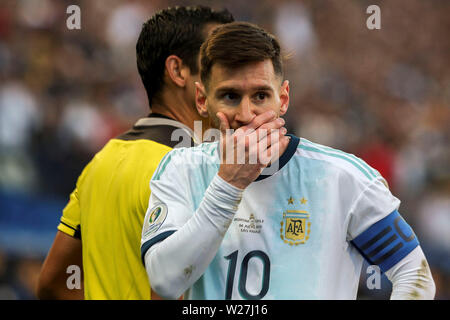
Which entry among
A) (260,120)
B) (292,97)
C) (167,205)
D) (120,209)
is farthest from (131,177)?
(292,97)

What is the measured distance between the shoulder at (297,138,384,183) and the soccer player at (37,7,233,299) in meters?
0.84

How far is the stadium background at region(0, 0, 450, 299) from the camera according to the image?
7.59m

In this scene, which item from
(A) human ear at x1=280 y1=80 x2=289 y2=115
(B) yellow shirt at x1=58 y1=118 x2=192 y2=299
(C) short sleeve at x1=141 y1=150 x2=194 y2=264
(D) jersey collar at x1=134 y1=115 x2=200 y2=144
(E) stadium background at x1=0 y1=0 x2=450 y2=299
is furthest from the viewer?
(E) stadium background at x1=0 y1=0 x2=450 y2=299

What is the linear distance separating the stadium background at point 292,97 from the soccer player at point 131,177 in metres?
3.55

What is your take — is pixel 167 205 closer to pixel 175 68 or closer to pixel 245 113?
pixel 245 113

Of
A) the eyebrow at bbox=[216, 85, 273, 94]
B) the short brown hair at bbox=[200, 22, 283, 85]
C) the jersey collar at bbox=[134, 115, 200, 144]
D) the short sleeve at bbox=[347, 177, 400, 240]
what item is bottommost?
the short sleeve at bbox=[347, 177, 400, 240]

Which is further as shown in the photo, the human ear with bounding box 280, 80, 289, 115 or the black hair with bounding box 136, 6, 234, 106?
the black hair with bounding box 136, 6, 234, 106

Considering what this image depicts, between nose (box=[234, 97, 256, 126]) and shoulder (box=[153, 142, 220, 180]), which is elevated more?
nose (box=[234, 97, 256, 126])

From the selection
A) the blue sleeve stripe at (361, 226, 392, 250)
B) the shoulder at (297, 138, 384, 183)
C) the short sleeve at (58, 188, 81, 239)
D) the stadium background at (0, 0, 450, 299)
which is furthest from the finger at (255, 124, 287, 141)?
the stadium background at (0, 0, 450, 299)

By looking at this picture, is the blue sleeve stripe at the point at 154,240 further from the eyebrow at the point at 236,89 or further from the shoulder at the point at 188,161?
the eyebrow at the point at 236,89

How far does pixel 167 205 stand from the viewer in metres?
2.34

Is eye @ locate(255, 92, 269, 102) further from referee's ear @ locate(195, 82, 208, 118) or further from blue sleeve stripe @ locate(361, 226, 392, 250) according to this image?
blue sleeve stripe @ locate(361, 226, 392, 250)

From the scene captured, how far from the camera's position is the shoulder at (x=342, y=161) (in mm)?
2332

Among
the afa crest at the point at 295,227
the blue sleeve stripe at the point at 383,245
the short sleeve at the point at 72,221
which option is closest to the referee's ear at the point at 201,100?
the afa crest at the point at 295,227
